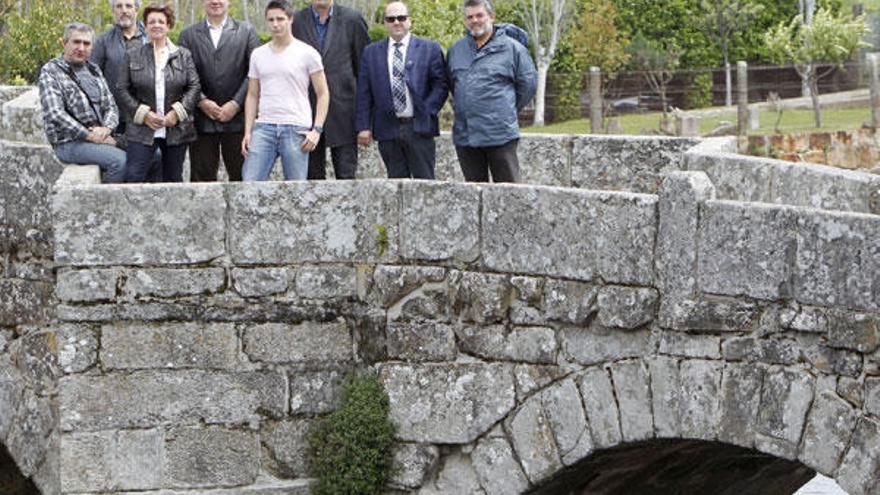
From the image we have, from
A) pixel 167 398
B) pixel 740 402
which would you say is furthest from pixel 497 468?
pixel 167 398

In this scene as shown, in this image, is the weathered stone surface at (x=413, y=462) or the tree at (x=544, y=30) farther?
the tree at (x=544, y=30)

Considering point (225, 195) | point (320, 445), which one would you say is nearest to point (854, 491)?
point (320, 445)

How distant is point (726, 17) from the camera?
4350cm

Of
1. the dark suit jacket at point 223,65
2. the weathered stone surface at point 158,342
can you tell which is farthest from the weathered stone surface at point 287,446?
the dark suit jacket at point 223,65

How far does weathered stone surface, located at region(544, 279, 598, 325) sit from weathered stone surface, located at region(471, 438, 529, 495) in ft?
2.35

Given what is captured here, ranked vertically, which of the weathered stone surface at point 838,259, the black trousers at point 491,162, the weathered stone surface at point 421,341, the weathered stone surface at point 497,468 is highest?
the black trousers at point 491,162

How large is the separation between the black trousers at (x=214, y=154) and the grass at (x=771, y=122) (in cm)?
2191

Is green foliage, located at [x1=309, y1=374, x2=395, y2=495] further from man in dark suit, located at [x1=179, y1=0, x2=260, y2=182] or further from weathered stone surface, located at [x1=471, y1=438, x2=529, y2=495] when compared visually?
man in dark suit, located at [x1=179, y1=0, x2=260, y2=182]

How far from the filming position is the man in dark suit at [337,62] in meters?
12.2

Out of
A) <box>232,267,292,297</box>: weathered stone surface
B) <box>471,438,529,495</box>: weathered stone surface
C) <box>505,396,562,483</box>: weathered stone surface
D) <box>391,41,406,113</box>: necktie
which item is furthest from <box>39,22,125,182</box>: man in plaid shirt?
<box>505,396,562,483</box>: weathered stone surface

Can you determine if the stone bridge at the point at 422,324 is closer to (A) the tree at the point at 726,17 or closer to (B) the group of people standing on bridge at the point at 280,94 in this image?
(B) the group of people standing on bridge at the point at 280,94

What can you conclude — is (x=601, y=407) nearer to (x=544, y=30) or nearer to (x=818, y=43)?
(x=818, y=43)

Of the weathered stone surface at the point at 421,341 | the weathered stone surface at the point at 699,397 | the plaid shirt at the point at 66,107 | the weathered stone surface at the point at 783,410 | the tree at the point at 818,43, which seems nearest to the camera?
the weathered stone surface at the point at 783,410

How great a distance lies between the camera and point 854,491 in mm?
8953
